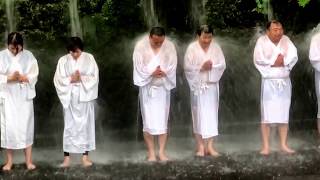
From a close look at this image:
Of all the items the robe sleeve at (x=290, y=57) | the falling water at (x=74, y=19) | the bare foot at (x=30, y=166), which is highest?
the falling water at (x=74, y=19)

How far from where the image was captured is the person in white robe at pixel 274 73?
851 cm

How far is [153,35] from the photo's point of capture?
27.2 ft

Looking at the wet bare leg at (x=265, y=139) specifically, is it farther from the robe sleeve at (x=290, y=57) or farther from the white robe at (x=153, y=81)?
the white robe at (x=153, y=81)

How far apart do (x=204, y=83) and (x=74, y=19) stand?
3.89 m

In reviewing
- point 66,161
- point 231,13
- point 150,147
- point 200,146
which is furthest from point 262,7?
point 66,161

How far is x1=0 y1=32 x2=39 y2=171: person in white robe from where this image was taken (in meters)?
8.08

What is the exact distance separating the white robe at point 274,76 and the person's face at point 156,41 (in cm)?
140

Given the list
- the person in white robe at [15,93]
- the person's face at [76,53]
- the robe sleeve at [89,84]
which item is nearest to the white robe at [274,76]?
the robe sleeve at [89,84]

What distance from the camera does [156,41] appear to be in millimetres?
8328

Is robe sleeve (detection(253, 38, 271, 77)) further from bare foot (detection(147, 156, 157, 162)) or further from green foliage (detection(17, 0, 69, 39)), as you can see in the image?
green foliage (detection(17, 0, 69, 39))

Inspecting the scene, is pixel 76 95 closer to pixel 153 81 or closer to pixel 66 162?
pixel 66 162

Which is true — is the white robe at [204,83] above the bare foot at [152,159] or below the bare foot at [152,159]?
above

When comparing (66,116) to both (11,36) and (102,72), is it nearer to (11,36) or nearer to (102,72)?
(11,36)

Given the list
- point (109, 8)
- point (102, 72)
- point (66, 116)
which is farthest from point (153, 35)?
point (109, 8)
